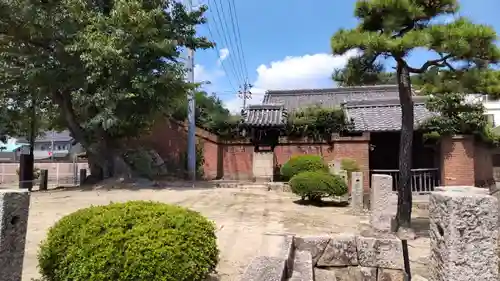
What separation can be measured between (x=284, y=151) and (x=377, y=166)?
383cm

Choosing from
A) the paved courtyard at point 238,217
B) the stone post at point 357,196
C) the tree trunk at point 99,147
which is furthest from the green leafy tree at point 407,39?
the tree trunk at point 99,147

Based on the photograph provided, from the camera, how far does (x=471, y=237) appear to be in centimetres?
239

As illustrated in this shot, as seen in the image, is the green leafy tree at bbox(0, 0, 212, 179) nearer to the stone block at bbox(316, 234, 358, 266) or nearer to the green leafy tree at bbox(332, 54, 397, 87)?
the green leafy tree at bbox(332, 54, 397, 87)

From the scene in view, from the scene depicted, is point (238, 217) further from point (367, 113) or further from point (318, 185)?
point (367, 113)

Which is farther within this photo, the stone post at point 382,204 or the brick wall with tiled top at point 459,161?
the brick wall with tiled top at point 459,161

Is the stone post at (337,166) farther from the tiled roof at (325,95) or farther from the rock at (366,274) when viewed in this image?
the tiled roof at (325,95)

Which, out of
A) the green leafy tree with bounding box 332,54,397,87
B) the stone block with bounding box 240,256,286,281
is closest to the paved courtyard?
the stone block with bounding box 240,256,286,281

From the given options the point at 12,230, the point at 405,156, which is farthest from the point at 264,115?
the point at 12,230

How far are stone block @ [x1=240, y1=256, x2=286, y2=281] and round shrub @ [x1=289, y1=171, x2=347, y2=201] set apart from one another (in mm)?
7881

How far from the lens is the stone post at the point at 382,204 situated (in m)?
7.92

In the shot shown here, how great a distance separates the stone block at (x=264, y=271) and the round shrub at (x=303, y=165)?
11312 millimetres

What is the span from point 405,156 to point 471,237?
546 centimetres

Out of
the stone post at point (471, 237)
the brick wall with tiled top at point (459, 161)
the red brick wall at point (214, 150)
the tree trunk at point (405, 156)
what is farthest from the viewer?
the red brick wall at point (214, 150)

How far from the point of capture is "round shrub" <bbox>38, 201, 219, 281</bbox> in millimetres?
3217
